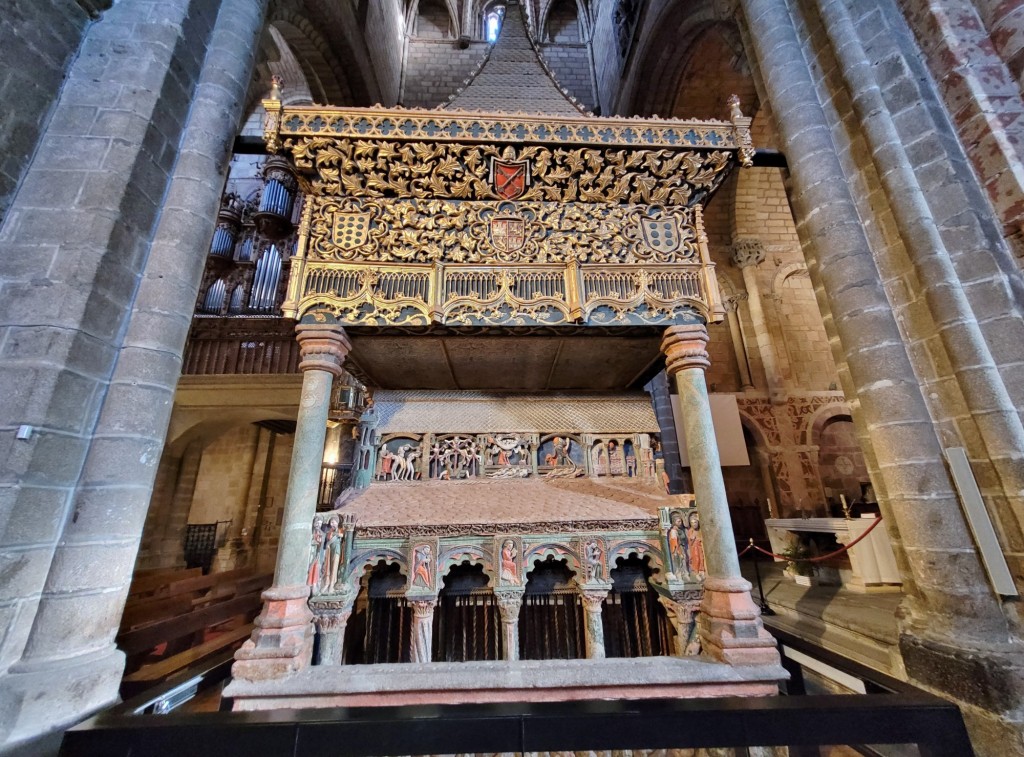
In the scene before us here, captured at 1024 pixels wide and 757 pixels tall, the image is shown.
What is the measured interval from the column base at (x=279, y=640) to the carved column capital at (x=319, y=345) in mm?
1422

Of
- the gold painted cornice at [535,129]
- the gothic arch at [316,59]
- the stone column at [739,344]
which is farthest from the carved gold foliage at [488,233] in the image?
the stone column at [739,344]

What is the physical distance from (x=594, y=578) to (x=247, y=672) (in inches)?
87.3

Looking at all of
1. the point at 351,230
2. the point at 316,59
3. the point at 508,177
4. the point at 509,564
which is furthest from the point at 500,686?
the point at 316,59

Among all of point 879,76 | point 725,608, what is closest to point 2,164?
point 725,608

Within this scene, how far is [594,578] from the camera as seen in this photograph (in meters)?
3.06

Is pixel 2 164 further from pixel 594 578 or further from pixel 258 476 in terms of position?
pixel 258 476

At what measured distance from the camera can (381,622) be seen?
12.1 ft

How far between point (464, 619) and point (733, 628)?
7.34ft

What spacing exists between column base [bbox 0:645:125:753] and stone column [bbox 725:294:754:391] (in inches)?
398

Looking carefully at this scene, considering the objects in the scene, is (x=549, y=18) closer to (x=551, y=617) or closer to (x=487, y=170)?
(x=487, y=170)

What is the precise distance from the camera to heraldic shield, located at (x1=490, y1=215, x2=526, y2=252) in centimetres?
327

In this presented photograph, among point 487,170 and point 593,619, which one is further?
point 487,170

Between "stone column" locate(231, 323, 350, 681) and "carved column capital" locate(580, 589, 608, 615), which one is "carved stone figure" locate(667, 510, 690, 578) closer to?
"carved column capital" locate(580, 589, 608, 615)

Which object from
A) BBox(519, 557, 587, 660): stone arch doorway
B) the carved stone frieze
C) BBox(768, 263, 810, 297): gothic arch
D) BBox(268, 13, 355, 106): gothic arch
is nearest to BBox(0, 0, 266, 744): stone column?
the carved stone frieze
